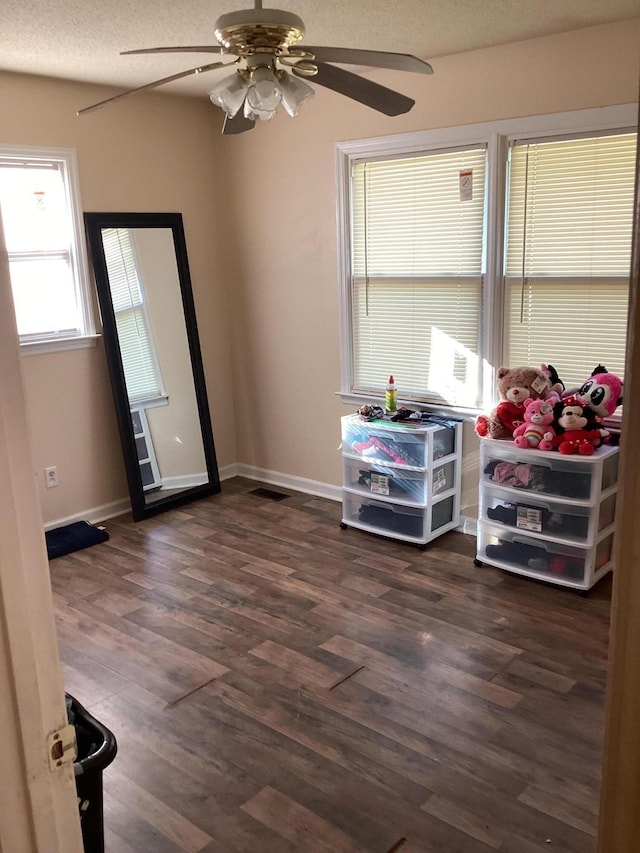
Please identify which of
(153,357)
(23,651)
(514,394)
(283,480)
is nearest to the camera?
(23,651)

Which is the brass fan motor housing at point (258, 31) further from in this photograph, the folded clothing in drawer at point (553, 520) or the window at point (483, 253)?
the folded clothing in drawer at point (553, 520)

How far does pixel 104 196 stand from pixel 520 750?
3.64m

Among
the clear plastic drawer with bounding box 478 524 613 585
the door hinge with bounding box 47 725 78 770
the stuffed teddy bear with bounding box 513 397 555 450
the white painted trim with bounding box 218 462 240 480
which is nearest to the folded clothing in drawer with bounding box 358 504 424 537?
the clear plastic drawer with bounding box 478 524 613 585

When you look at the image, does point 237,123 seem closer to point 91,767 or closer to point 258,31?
point 258,31

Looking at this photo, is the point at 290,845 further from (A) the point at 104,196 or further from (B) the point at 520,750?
(A) the point at 104,196

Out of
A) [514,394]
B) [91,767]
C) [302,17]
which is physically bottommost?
[91,767]

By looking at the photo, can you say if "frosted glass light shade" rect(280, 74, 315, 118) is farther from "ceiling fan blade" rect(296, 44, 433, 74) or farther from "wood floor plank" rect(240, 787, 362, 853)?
"wood floor plank" rect(240, 787, 362, 853)

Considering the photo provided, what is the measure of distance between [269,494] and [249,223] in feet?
5.86

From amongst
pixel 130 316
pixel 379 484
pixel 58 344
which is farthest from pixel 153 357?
pixel 379 484

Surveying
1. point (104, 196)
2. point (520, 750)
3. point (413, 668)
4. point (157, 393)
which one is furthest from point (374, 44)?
point (520, 750)

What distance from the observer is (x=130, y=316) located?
4.47 m

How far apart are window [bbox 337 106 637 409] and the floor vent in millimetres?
838

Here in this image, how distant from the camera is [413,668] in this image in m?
2.87

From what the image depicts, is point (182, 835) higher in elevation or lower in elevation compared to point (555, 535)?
lower
